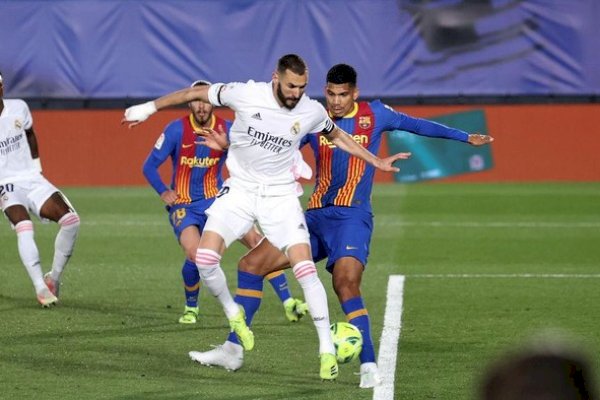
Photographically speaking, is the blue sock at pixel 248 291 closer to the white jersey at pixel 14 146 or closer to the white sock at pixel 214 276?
the white sock at pixel 214 276

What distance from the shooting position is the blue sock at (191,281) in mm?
9453

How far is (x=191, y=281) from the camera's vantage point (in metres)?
9.51

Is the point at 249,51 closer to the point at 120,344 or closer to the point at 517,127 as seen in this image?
the point at 517,127

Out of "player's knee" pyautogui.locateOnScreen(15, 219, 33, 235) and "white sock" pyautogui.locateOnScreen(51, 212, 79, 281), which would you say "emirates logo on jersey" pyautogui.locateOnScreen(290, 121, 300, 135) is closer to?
"white sock" pyautogui.locateOnScreen(51, 212, 79, 281)

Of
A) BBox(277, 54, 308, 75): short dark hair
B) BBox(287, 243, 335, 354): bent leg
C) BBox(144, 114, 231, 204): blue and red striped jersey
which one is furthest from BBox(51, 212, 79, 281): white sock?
BBox(277, 54, 308, 75): short dark hair

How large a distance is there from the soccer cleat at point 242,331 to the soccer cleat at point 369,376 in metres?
0.68

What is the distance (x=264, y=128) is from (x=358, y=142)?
2.65 ft

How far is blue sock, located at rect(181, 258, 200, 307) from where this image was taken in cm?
945

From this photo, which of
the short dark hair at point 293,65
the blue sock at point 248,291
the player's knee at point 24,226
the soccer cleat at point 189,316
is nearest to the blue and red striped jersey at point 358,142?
the blue sock at point 248,291

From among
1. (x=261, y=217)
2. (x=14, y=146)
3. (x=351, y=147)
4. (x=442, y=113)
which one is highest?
(x=351, y=147)

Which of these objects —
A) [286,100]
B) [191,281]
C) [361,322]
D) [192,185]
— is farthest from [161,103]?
[192,185]

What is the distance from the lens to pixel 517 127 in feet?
76.7

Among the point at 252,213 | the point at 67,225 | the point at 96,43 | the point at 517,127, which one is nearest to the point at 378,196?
the point at 517,127

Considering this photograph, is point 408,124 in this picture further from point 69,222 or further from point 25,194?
point 25,194
